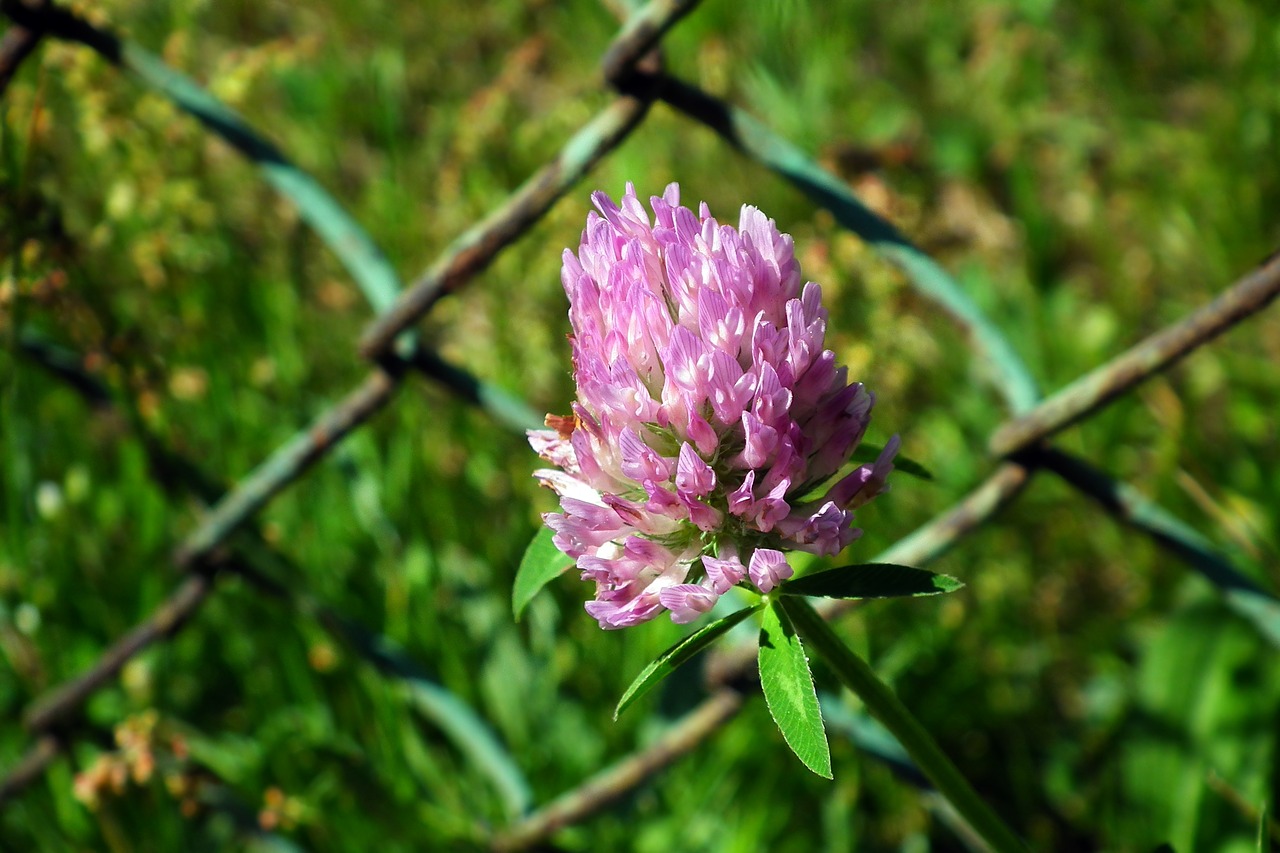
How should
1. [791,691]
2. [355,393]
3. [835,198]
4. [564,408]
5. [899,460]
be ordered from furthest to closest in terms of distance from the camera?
[564,408] < [355,393] < [835,198] < [899,460] < [791,691]

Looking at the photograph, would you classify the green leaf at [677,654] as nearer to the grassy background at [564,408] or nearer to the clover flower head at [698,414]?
the clover flower head at [698,414]

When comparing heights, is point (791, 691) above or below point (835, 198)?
below

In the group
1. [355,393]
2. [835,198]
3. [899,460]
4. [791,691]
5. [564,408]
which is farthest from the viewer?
[564,408]

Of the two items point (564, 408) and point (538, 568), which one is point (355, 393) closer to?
point (538, 568)

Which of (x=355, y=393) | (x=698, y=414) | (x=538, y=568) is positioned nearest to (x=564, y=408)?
(x=355, y=393)

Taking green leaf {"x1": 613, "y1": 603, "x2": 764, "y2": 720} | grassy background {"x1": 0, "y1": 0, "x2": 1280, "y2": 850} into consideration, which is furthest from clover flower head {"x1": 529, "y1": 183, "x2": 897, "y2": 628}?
grassy background {"x1": 0, "y1": 0, "x2": 1280, "y2": 850}

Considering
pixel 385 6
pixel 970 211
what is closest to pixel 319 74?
pixel 385 6

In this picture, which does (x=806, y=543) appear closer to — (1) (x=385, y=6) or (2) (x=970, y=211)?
(2) (x=970, y=211)
